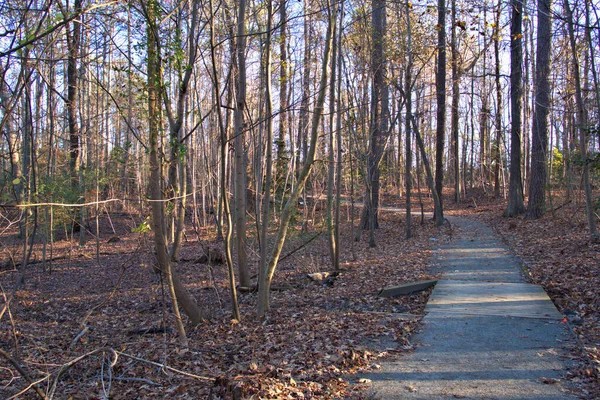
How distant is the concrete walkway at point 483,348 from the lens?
4.22m

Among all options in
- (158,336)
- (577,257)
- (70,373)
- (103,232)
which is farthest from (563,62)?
(103,232)

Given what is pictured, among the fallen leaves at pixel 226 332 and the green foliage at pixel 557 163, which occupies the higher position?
the green foliage at pixel 557 163

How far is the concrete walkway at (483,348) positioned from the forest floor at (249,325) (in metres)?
0.23

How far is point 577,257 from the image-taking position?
962 cm

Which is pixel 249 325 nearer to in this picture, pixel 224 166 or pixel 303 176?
pixel 303 176

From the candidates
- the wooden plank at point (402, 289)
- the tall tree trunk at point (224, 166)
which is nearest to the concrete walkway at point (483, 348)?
the wooden plank at point (402, 289)

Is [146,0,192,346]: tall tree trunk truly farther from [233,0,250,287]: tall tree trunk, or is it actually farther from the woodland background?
[233,0,250,287]: tall tree trunk

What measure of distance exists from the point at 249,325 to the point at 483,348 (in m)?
3.32

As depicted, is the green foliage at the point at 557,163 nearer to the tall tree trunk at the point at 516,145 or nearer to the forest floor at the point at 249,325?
the tall tree trunk at the point at 516,145

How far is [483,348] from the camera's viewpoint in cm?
525

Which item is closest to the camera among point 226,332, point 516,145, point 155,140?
point 155,140

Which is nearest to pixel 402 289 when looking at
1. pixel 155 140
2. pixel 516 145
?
pixel 155 140

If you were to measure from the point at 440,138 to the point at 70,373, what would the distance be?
1688 cm

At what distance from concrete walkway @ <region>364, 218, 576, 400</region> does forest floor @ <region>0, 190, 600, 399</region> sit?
0.77 feet
